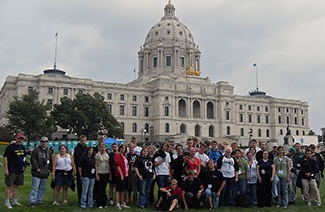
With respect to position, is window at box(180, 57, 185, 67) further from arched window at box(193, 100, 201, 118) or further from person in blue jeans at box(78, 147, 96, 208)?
person in blue jeans at box(78, 147, 96, 208)

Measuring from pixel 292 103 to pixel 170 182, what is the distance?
3779 inches

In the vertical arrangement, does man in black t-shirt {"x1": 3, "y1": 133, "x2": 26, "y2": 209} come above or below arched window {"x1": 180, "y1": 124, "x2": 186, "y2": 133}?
below

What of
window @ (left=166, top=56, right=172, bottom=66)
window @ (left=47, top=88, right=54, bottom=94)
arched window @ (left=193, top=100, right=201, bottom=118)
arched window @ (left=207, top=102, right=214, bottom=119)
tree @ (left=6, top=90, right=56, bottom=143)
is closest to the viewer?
tree @ (left=6, top=90, right=56, bottom=143)

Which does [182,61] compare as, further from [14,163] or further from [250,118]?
[14,163]

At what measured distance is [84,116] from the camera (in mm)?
59688

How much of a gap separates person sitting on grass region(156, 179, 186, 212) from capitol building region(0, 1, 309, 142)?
5735 centimetres

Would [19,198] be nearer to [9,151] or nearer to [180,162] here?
[9,151]

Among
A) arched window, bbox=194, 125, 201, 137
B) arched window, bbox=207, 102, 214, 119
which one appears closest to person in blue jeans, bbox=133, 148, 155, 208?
arched window, bbox=194, 125, 201, 137

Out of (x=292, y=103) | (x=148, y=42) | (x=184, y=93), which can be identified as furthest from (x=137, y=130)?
(x=292, y=103)

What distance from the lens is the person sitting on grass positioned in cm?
1199

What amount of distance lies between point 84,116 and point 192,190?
4935 cm

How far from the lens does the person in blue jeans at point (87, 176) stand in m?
12.2

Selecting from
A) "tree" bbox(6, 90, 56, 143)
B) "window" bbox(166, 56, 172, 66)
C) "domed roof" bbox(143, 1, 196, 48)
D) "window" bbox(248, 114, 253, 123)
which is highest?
"domed roof" bbox(143, 1, 196, 48)

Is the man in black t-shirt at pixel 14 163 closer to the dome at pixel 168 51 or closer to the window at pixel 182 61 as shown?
the dome at pixel 168 51
